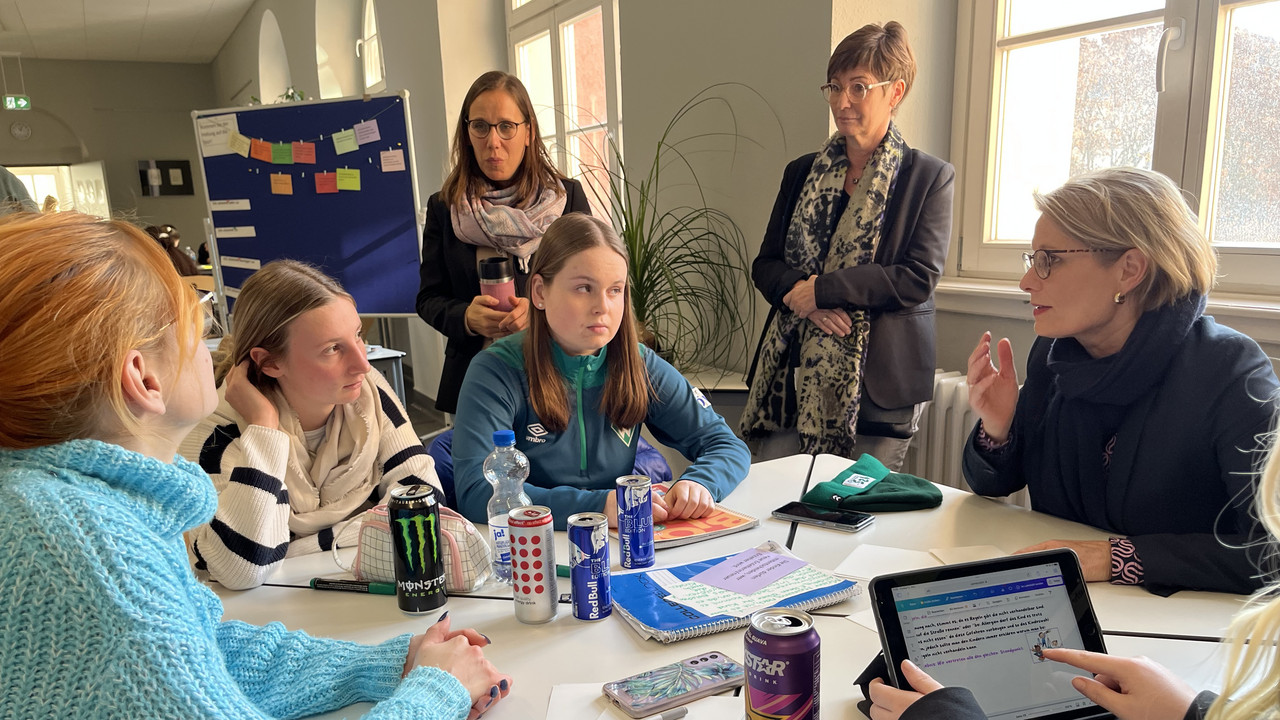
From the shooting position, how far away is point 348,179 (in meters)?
3.88

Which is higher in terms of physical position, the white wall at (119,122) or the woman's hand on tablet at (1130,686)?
the white wall at (119,122)

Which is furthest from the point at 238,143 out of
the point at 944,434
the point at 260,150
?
the point at 944,434

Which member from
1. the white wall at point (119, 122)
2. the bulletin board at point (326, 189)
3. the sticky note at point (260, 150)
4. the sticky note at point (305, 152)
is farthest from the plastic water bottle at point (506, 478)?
the white wall at point (119, 122)

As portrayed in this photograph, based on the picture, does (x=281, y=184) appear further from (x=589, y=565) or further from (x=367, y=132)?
(x=589, y=565)

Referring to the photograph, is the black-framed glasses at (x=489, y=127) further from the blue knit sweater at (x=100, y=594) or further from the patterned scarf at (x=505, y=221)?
the blue knit sweater at (x=100, y=594)

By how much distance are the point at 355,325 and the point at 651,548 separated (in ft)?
2.46

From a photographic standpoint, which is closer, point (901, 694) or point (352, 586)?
point (901, 694)

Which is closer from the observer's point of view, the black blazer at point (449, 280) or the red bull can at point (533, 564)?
the red bull can at point (533, 564)

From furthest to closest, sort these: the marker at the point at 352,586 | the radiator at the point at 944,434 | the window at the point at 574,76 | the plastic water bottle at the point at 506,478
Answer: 1. the window at the point at 574,76
2. the radiator at the point at 944,434
3. the plastic water bottle at the point at 506,478
4. the marker at the point at 352,586

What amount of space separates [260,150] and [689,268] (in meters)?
2.14

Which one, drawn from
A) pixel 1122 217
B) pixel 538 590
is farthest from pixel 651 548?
pixel 1122 217

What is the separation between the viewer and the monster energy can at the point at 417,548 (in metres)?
1.20

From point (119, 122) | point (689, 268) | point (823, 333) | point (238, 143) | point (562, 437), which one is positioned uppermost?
point (119, 122)

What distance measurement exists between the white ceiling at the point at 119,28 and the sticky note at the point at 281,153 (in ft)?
18.4
